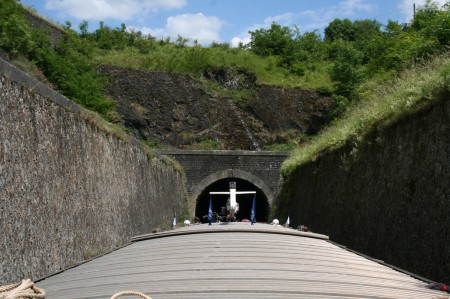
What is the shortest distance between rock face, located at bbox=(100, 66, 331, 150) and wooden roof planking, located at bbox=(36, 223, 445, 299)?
21.0 m

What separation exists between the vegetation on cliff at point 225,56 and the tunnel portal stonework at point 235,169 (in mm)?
3620

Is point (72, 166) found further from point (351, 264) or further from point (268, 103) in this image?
point (268, 103)

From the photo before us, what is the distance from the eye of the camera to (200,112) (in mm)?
26234

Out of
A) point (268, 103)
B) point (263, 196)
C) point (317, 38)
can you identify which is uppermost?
point (317, 38)

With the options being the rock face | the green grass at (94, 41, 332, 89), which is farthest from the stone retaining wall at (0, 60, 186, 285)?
the green grass at (94, 41, 332, 89)

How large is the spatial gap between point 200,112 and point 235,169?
363cm

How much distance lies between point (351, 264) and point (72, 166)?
5019mm

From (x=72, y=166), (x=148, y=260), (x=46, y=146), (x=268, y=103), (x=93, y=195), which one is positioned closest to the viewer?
(x=148, y=260)

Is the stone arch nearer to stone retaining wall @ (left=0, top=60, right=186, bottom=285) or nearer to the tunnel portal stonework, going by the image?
the tunnel portal stonework

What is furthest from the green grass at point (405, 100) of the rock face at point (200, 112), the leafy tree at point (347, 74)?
the leafy tree at point (347, 74)

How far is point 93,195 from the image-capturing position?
30.6ft

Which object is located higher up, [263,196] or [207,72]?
[207,72]

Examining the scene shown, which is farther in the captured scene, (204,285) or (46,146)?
(46,146)


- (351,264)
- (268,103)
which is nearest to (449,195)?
(351,264)
